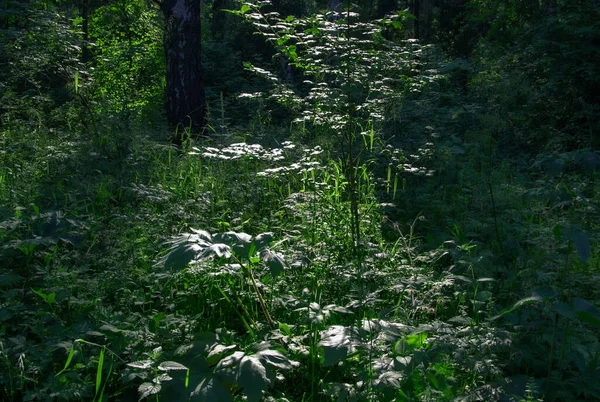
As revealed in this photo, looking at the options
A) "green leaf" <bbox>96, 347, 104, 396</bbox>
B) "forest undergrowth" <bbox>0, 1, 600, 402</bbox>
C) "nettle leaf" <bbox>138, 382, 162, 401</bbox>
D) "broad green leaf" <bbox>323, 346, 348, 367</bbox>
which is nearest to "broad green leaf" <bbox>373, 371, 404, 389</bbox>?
"forest undergrowth" <bbox>0, 1, 600, 402</bbox>

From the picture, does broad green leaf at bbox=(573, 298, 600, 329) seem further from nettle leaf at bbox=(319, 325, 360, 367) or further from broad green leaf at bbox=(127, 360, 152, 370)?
broad green leaf at bbox=(127, 360, 152, 370)

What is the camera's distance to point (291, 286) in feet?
11.2

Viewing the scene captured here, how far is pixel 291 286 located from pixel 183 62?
199 inches

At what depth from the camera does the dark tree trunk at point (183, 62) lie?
290 inches

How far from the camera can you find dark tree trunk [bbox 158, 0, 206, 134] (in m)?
7.37

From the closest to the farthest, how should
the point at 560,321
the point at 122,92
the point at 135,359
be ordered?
the point at 135,359
the point at 560,321
the point at 122,92

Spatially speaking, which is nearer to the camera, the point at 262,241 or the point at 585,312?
the point at 585,312

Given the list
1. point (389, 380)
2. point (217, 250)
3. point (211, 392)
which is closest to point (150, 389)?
point (211, 392)

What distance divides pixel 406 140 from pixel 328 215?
8.13 feet

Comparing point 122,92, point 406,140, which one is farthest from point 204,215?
point 122,92

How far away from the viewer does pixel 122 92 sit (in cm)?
995

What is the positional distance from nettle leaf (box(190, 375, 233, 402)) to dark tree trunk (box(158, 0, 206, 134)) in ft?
18.0

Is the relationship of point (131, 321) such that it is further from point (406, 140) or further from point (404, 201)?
point (406, 140)

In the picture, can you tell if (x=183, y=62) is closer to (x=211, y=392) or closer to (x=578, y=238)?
(x=211, y=392)
